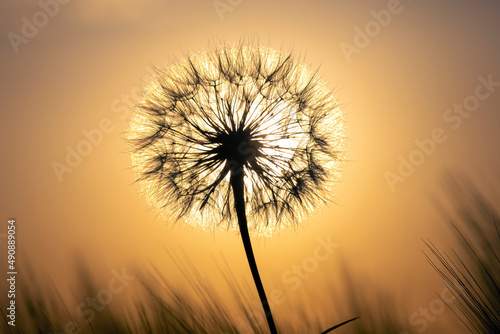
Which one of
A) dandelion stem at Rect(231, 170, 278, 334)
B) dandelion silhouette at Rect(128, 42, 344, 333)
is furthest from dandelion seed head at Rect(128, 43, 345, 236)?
dandelion stem at Rect(231, 170, 278, 334)

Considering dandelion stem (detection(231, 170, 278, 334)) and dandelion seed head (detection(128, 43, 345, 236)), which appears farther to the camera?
dandelion seed head (detection(128, 43, 345, 236))

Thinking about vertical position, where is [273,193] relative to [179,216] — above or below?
below

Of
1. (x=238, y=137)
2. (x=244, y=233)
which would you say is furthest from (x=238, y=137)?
(x=244, y=233)

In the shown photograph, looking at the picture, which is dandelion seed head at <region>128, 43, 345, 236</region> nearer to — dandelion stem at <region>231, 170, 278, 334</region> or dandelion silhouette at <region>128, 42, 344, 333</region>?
dandelion silhouette at <region>128, 42, 344, 333</region>

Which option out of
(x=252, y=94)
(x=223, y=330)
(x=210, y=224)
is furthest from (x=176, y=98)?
(x=223, y=330)

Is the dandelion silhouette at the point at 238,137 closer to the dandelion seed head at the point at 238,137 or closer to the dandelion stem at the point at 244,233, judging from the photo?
the dandelion seed head at the point at 238,137

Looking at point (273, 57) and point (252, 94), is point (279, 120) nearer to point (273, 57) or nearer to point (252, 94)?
point (252, 94)
